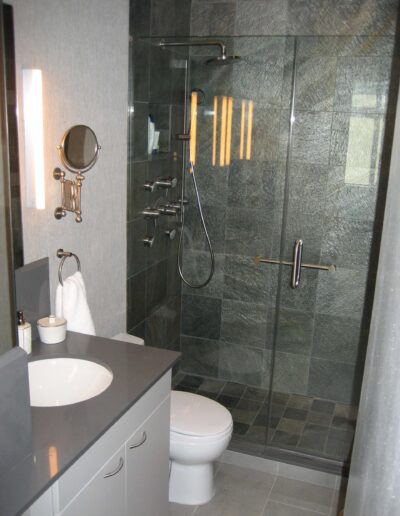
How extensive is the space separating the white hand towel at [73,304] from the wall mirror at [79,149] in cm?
44

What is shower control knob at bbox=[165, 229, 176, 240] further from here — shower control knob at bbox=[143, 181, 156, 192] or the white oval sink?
the white oval sink

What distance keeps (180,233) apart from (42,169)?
1.39 m

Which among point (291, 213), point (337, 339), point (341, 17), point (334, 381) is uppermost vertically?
point (341, 17)

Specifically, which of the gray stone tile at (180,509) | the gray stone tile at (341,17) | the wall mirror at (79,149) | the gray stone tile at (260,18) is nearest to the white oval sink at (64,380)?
the wall mirror at (79,149)

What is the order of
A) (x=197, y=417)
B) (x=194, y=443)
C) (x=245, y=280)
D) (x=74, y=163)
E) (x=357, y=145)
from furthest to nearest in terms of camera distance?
(x=245, y=280) → (x=357, y=145) → (x=197, y=417) → (x=194, y=443) → (x=74, y=163)

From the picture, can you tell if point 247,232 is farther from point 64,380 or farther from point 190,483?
point 64,380

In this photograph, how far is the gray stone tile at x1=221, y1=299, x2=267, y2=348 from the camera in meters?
3.32

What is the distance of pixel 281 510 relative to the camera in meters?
2.64

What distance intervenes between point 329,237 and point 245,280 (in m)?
0.56

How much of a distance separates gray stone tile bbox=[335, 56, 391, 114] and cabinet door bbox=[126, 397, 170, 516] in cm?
188

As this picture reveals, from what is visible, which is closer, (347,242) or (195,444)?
(195,444)

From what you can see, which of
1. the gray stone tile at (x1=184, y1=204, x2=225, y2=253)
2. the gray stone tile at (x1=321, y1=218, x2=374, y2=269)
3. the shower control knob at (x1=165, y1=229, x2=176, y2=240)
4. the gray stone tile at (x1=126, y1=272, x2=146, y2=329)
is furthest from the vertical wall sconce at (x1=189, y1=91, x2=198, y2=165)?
the gray stone tile at (x1=321, y1=218, x2=374, y2=269)

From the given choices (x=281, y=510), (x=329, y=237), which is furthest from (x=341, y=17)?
(x=281, y=510)

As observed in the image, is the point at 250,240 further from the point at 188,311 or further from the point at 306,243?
the point at 188,311
